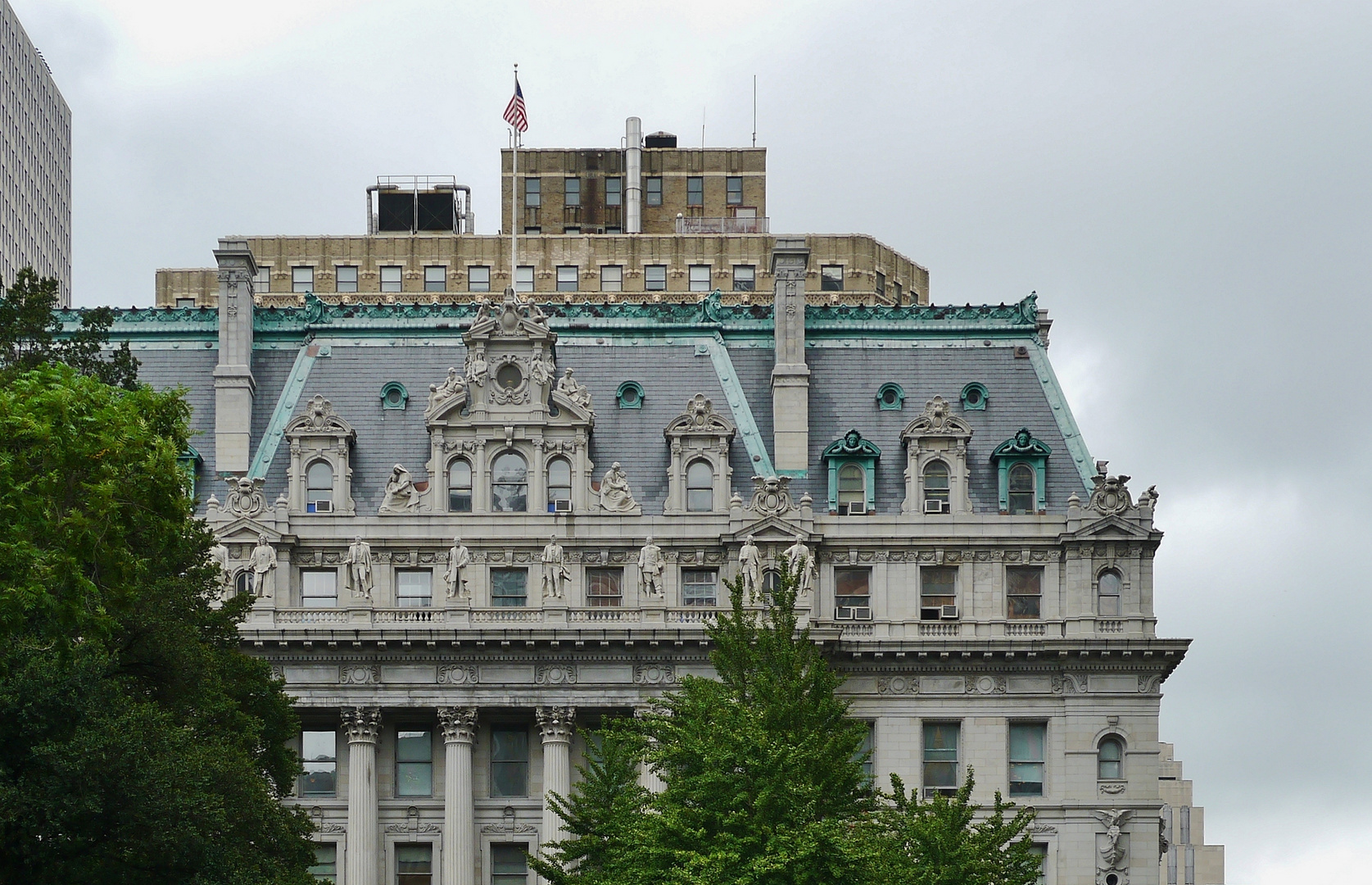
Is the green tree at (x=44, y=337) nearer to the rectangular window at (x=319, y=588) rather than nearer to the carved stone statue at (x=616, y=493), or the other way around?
the rectangular window at (x=319, y=588)

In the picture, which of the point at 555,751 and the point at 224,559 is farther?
the point at 224,559

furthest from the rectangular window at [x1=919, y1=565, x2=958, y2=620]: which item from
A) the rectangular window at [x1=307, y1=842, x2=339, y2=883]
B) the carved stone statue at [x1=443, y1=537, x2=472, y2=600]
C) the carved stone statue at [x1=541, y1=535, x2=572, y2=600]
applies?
the rectangular window at [x1=307, y1=842, x2=339, y2=883]

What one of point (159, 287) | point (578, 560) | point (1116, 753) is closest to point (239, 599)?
point (578, 560)

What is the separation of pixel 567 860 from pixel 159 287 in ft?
234

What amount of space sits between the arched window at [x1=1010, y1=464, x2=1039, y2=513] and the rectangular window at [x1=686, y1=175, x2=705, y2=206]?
47043 mm

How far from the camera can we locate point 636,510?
308ft

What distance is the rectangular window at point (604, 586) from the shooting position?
9388 cm

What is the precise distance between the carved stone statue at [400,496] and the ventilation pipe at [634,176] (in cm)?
4564

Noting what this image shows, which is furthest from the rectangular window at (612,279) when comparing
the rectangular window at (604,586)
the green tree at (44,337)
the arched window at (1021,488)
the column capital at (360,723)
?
the green tree at (44,337)

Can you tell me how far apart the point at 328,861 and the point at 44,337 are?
23316 mm

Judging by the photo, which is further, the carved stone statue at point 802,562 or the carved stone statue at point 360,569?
the carved stone statue at point 360,569

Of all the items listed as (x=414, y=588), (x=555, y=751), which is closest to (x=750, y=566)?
(x=555, y=751)

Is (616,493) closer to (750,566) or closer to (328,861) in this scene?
(750,566)

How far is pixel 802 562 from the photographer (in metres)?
89.6
